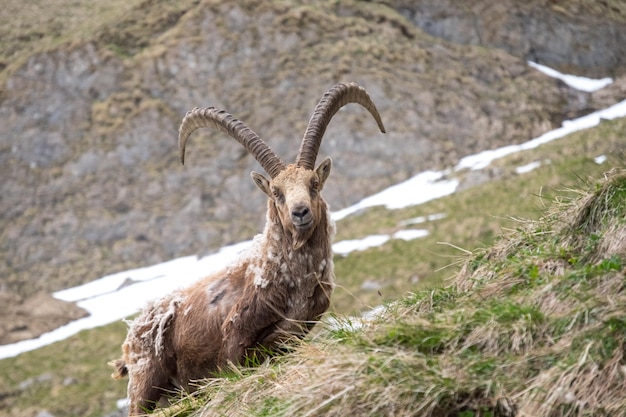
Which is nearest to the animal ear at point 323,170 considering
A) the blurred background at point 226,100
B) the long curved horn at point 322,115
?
the long curved horn at point 322,115

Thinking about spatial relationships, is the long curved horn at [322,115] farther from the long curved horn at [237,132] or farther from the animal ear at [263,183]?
the animal ear at [263,183]

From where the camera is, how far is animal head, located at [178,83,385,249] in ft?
29.6

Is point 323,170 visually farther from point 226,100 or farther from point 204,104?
point 226,100

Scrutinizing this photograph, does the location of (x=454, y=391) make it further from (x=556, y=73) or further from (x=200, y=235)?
(x=556, y=73)

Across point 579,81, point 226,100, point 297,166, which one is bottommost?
point 579,81

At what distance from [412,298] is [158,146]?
5731cm

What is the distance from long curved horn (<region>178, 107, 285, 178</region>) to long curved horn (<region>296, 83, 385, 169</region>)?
383 millimetres

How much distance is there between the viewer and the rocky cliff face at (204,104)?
193 feet

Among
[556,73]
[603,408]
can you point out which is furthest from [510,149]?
[603,408]

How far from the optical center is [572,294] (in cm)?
547

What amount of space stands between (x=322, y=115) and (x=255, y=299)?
9.40ft

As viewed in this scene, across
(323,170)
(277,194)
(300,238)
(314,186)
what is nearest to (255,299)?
(300,238)

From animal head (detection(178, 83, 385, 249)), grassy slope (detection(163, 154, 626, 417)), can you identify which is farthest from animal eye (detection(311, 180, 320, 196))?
grassy slope (detection(163, 154, 626, 417))

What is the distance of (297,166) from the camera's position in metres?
9.79
